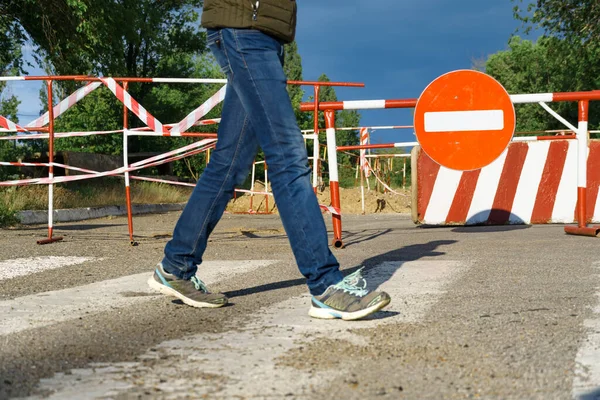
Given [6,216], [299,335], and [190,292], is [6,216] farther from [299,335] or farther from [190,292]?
[299,335]

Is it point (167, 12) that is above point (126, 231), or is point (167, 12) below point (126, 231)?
above

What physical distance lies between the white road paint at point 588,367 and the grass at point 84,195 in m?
10.4

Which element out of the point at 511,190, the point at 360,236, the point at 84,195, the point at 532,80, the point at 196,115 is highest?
the point at 532,80

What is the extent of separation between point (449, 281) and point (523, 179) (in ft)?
22.0

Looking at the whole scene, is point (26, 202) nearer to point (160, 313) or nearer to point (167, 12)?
point (160, 313)

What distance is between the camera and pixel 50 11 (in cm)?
1903

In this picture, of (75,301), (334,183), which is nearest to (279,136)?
(75,301)

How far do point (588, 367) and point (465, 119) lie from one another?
202 inches

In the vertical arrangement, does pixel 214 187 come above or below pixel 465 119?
below

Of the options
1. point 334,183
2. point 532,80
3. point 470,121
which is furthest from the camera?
point 532,80

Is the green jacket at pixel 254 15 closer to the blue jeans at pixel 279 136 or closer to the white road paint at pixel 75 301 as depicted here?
the blue jeans at pixel 279 136

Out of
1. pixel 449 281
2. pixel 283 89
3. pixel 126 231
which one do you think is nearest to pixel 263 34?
pixel 283 89

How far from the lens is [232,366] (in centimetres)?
257

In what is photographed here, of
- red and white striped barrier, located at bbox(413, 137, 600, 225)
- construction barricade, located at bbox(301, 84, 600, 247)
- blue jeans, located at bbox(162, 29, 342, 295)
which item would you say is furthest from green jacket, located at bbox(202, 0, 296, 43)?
red and white striped barrier, located at bbox(413, 137, 600, 225)
